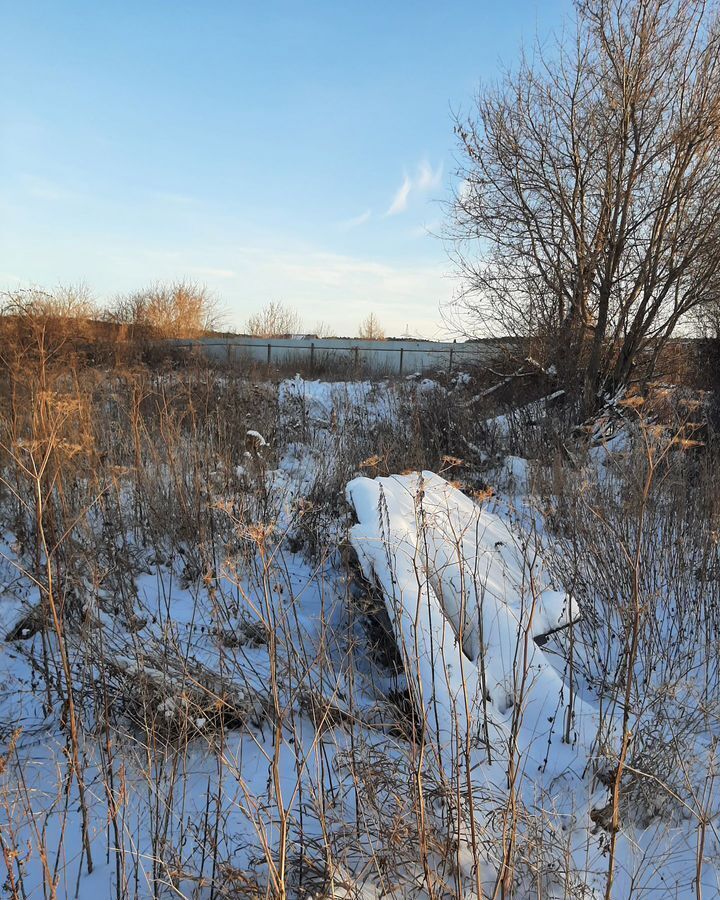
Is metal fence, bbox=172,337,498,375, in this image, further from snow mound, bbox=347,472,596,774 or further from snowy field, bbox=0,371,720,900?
snow mound, bbox=347,472,596,774

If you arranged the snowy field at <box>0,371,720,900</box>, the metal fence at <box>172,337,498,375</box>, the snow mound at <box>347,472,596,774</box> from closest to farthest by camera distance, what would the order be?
the snowy field at <box>0,371,720,900</box>
the snow mound at <box>347,472,596,774</box>
the metal fence at <box>172,337,498,375</box>

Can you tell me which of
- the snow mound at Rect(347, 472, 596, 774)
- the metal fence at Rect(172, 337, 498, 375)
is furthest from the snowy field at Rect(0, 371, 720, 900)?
the metal fence at Rect(172, 337, 498, 375)

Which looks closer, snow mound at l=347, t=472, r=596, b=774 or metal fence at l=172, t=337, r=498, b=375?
snow mound at l=347, t=472, r=596, b=774

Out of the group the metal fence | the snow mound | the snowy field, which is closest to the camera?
the snowy field

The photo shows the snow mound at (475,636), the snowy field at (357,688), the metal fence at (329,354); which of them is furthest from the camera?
the metal fence at (329,354)

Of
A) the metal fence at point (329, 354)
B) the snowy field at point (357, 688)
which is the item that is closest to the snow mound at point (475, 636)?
the snowy field at point (357, 688)

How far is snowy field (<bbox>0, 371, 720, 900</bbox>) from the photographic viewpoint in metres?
1.55

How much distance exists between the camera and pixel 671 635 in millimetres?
3004

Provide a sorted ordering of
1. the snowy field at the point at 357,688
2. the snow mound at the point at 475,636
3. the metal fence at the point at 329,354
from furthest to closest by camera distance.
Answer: the metal fence at the point at 329,354, the snow mound at the point at 475,636, the snowy field at the point at 357,688

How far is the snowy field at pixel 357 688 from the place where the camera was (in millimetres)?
1553

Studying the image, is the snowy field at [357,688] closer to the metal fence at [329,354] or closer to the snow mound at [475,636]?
the snow mound at [475,636]

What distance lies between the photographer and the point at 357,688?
2.60m

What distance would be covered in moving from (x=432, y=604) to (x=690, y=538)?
84.1 inches

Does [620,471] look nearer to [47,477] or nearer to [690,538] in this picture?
[690,538]
